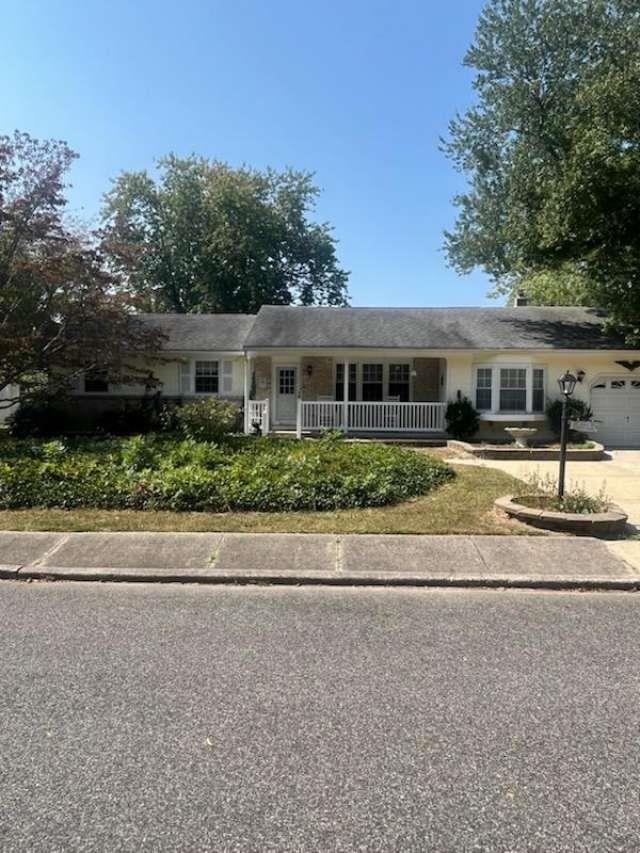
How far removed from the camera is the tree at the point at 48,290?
48.6 ft

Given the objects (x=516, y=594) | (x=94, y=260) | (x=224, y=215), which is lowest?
(x=516, y=594)

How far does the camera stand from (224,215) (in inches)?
1519

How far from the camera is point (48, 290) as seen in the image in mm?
15820

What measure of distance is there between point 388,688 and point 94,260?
1462 cm

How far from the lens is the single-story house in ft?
59.6

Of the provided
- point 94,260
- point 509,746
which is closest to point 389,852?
point 509,746

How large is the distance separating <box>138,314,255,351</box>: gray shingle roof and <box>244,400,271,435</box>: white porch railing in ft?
9.32

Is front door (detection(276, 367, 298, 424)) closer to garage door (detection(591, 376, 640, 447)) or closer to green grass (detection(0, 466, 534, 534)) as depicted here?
garage door (detection(591, 376, 640, 447))

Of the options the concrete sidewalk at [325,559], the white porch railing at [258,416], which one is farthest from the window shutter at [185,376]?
the concrete sidewalk at [325,559]

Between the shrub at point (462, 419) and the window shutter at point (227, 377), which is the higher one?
the window shutter at point (227, 377)

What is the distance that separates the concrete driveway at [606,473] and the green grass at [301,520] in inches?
90.1

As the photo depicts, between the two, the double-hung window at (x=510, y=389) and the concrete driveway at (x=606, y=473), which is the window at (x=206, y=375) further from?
the concrete driveway at (x=606, y=473)

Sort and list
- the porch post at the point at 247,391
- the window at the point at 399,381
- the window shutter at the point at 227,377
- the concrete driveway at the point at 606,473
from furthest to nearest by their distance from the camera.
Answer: the window shutter at the point at 227,377 → the window at the point at 399,381 → the porch post at the point at 247,391 → the concrete driveway at the point at 606,473

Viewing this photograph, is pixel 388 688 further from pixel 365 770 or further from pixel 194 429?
pixel 194 429
